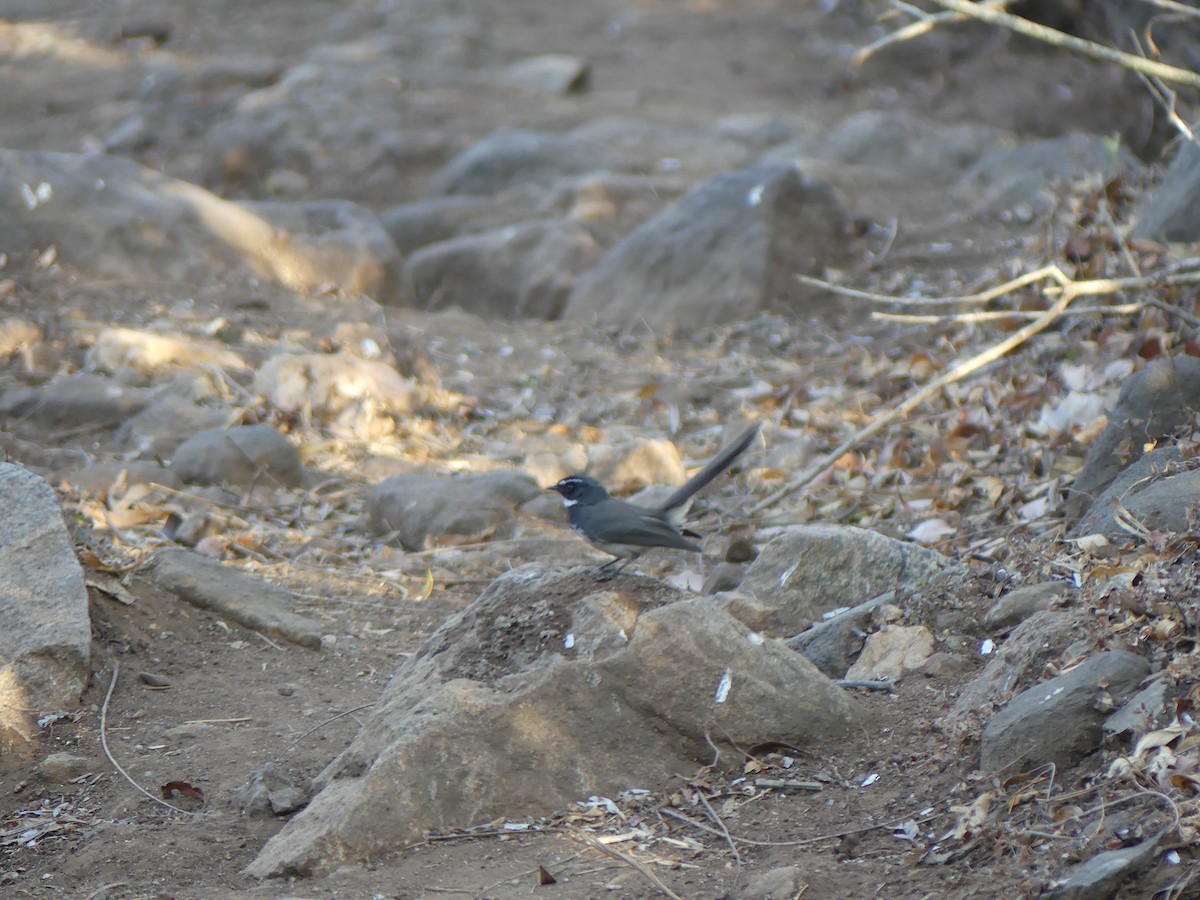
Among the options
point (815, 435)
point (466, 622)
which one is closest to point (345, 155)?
point (815, 435)

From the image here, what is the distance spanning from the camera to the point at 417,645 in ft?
16.1

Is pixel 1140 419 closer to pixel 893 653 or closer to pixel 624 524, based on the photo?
pixel 893 653

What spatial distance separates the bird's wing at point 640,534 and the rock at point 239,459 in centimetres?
275

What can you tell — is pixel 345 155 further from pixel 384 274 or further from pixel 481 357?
pixel 481 357

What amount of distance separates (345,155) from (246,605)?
855 centimetres

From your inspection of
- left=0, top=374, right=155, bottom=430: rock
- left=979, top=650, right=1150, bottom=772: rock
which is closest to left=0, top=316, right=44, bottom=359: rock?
left=0, top=374, right=155, bottom=430: rock

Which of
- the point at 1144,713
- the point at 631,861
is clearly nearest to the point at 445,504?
the point at 631,861

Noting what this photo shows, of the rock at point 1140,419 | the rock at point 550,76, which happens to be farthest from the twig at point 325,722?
the rock at point 550,76

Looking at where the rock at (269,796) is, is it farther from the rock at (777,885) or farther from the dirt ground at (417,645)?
the rock at (777,885)

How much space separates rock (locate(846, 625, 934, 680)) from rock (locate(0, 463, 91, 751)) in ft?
8.38

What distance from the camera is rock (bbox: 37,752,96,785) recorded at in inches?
148

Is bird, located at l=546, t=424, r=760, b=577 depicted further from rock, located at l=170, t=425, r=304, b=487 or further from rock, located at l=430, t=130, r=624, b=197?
rock, located at l=430, t=130, r=624, b=197

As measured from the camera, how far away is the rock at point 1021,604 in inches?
151

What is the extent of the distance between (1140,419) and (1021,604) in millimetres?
1124
